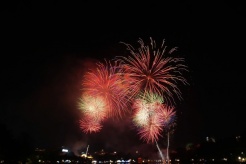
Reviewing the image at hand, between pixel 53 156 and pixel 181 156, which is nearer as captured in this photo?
pixel 53 156

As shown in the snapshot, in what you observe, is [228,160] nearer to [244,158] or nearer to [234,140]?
[234,140]

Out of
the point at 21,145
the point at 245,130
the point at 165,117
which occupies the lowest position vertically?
the point at 165,117

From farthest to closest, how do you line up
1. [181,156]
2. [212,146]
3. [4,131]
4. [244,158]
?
[181,156]
[212,146]
[244,158]
[4,131]

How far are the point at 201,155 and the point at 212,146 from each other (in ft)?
29.8

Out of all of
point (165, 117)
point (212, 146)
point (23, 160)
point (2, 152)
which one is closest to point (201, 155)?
point (212, 146)

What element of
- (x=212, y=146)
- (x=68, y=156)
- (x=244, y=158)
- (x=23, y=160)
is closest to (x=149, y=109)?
(x=23, y=160)

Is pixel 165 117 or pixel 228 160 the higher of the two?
pixel 228 160

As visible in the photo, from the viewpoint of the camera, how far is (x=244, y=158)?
94.6 meters

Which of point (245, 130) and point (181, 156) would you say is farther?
point (181, 156)

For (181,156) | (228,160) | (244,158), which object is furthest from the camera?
(181,156)

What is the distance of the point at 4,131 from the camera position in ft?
259

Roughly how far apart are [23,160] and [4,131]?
10477mm

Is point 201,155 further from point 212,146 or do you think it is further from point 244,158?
point 244,158

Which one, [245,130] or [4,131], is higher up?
[245,130]
